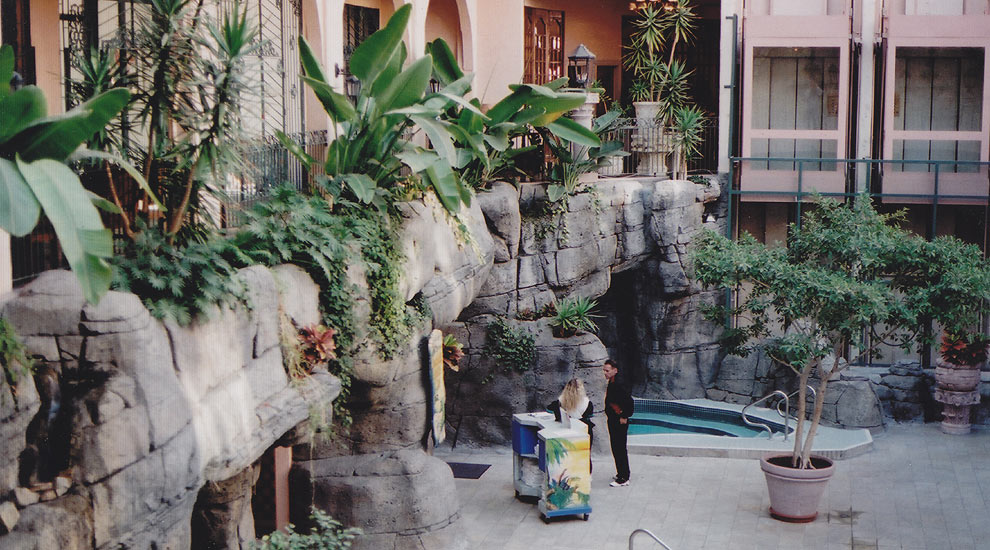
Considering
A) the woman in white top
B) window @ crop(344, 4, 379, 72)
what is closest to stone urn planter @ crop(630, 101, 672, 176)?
window @ crop(344, 4, 379, 72)

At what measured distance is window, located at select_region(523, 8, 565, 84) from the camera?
78.8ft

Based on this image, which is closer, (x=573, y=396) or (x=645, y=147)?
(x=573, y=396)

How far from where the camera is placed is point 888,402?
65.3 feet

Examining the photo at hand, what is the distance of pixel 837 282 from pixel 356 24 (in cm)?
955

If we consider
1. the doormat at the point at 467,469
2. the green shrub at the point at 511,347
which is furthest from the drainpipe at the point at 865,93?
the doormat at the point at 467,469

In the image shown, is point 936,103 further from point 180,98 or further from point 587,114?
point 180,98

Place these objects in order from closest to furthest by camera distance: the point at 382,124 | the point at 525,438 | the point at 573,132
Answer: the point at 382,124, the point at 525,438, the point at 573,132

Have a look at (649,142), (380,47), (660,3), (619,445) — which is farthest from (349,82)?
(660,3)

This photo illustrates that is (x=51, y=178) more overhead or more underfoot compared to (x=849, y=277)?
more overhead

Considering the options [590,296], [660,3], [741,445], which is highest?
[660,3]

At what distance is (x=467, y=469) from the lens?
16.2 metres

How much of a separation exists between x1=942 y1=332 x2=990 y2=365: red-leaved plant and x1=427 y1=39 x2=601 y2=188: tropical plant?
7203 millimetres

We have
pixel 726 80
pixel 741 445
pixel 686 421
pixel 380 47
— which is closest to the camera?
pixel 380 47

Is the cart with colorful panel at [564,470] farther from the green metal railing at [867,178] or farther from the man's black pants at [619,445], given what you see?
the green metal railing at [867,178]
